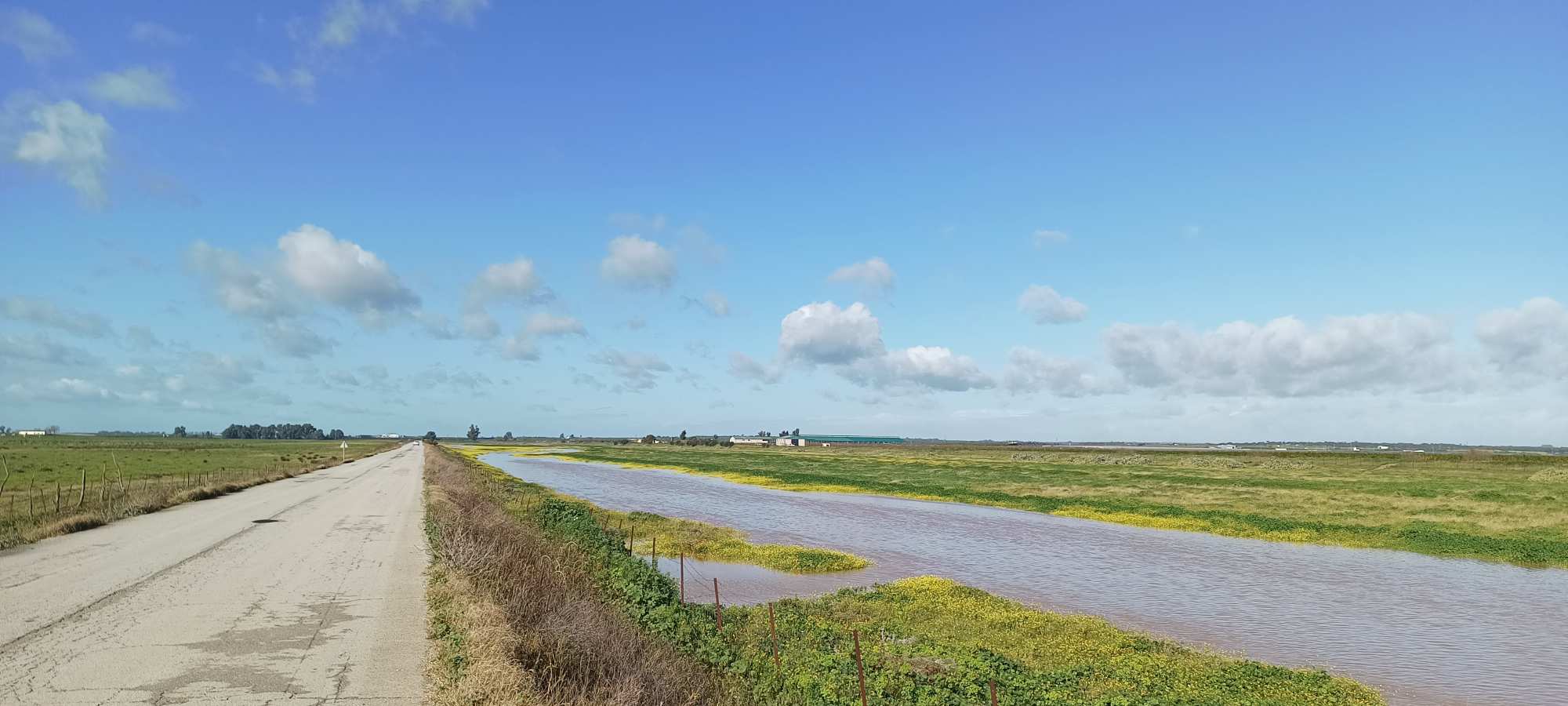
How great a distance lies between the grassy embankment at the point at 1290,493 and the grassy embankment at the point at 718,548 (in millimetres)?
20512

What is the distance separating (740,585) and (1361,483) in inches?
2355

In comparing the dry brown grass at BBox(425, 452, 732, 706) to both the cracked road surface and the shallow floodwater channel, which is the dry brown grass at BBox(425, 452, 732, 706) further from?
the shallow floodwater channel

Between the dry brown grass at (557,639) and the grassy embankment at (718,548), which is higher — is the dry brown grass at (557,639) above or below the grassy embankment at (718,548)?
above

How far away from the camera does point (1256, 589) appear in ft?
81.4

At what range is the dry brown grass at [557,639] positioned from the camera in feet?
37.7

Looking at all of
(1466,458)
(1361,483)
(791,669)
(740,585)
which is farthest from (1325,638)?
(1466,458)

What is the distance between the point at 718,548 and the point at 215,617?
19.0 meters

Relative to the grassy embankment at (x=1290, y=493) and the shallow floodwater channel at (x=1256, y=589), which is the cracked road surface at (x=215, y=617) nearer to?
the shallow floodwater channel at (x=1256, y=589)

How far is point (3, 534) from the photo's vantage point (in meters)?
27.4

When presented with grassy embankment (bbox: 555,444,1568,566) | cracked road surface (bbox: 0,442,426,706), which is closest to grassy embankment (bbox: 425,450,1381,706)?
cracked road surface (bbox: 0,442,426,706)

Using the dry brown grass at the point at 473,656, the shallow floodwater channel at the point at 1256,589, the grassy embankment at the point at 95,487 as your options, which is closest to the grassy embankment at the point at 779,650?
the dry brown grass at the point at 473,656

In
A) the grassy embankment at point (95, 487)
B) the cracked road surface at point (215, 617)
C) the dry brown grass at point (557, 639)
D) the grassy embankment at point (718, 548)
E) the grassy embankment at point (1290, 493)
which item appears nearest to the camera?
the dry brown grass at point (557, 639)

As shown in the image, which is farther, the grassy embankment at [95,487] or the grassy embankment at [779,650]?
the grassy embankment at [95,487]

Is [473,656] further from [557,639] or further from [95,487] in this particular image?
[95,487]
